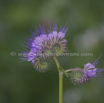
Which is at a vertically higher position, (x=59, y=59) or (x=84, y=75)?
(x=59, y=59)

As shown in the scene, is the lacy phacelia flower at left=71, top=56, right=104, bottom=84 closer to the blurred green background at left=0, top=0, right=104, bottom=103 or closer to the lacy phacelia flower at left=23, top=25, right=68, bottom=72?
the lacy phacelia flower at left=23, top=25, right=68, bottom=72

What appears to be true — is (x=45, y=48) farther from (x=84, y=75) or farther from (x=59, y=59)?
(x=59, y=59)

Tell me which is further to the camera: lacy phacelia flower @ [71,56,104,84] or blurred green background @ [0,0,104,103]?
blurred green background @ [0,0,104,103]

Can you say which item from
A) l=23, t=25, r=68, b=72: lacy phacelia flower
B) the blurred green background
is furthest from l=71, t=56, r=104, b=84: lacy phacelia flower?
the blurred green background

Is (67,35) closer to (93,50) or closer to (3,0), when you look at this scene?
(93,50)

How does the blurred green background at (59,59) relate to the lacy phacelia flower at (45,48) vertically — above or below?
above

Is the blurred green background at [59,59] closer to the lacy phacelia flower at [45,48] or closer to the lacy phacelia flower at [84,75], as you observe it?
the lacy phacelia flower at [84,75]

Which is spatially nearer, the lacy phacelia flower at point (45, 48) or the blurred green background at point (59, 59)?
the lacy phacelia flower at point (45, 48)

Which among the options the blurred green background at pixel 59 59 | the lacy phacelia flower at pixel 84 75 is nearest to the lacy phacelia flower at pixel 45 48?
the lacy phacelia flower at pixel 84 75

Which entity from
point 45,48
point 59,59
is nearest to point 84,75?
point 45,48
